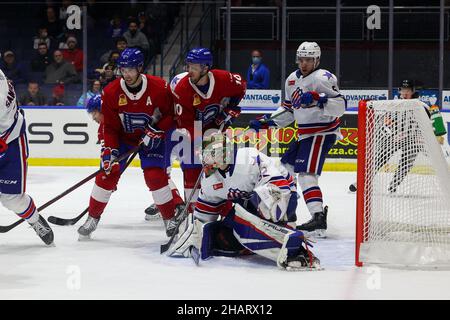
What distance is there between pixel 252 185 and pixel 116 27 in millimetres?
6246

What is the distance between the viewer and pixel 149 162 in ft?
17.7

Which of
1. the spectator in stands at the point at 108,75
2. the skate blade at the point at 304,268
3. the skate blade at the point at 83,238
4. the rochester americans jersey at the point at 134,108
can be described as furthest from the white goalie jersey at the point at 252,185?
the spectator in stands at the point at 108,75

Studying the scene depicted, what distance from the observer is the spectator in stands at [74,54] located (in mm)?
9688

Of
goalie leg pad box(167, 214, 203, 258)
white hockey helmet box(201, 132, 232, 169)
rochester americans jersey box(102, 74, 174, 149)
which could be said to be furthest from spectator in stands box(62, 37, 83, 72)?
white hockey helmet box(201, 132, 232, 169)

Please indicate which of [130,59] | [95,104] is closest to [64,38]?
[95,104]

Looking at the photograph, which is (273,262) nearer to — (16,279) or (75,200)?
(16,279)

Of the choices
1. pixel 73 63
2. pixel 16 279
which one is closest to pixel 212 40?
pixel 73 63

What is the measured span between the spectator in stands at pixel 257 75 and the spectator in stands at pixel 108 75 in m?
1.44

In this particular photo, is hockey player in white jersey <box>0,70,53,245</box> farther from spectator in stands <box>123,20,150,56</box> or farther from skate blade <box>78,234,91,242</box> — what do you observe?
spectator in stands <box>123,20,150,56</box>

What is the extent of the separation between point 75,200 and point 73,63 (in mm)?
2974

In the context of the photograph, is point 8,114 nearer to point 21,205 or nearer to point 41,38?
point 21,205

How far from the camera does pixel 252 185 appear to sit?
4.59 m

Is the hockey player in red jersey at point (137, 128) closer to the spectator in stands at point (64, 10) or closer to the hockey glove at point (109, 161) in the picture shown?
the hockey glove at point (109, 161)

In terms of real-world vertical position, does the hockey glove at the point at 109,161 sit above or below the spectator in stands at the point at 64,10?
below
